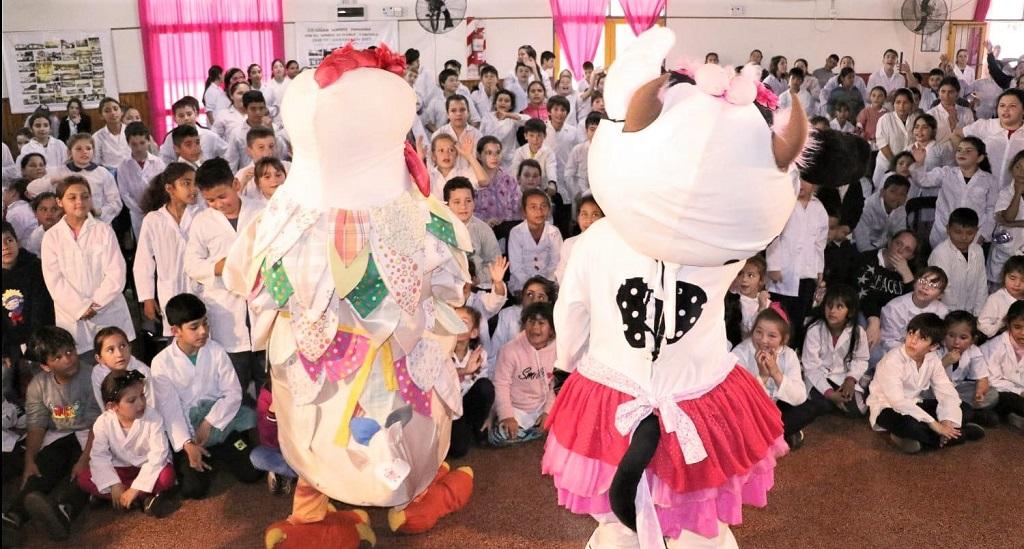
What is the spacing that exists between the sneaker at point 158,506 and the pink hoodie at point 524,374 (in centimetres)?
121

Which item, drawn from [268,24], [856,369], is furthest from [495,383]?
[268,24]

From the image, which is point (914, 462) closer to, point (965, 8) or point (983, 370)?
point (983, 370)

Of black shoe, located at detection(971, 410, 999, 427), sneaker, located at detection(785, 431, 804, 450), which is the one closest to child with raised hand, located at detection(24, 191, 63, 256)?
sneaker, located at detection(785, 431, 804, 450)

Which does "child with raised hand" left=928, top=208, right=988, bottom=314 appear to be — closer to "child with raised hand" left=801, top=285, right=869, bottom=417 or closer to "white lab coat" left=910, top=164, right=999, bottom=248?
"white lab coat" left=910, top=164, right=999, bottom=248

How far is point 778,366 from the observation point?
3.27 meters

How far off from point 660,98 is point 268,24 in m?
8.64

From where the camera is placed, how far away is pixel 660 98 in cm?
169

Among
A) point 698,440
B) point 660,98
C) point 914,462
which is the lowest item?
point 914,462

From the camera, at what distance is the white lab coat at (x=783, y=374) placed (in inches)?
126

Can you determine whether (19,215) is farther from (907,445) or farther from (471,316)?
(907,445)

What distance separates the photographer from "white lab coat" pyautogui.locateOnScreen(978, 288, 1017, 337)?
12.5 feet

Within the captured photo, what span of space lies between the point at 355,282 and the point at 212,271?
3.54 ft

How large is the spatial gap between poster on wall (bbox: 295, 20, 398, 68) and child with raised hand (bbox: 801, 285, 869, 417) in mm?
7028

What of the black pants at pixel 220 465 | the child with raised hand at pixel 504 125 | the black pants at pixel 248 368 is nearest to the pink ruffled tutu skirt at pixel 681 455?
the black pants at pixel 220 465
